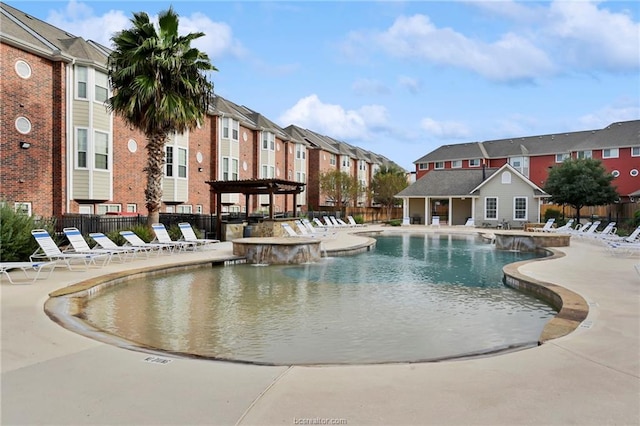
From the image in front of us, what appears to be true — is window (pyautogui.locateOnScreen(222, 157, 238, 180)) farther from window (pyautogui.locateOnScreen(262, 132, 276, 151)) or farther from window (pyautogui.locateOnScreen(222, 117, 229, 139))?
window (pyautogui.locateOnScreen(262, 132, 276, 151))

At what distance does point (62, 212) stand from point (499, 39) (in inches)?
717

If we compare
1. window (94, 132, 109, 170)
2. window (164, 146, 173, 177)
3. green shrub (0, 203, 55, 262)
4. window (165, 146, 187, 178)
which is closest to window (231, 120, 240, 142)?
window (165, 146, 187, 178)

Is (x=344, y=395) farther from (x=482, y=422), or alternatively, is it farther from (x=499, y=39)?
(x=499, y=39)

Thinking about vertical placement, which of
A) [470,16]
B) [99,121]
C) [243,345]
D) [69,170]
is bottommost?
[243,345]

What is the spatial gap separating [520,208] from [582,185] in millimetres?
4668

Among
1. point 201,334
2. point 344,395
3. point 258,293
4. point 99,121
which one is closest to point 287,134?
point 99,121

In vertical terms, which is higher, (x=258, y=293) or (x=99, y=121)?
(x=99, y=121)

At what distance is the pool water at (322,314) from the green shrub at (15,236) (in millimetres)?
3162

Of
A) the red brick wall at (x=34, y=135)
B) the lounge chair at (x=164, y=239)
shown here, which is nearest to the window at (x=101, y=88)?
the red brick wall at (x=34, y=135)

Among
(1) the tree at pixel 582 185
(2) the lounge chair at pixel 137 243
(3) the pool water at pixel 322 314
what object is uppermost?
(1) the tree at pixel 582 185

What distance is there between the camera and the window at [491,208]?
36425 mm

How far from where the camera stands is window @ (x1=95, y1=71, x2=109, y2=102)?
20.2 meters

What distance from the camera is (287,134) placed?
44281 millimetres

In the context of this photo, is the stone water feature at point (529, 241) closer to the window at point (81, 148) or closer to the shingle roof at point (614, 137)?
the window at point (81, 148)
